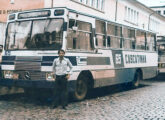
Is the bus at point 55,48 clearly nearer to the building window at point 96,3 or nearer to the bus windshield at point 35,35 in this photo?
the bus windshield at point 35,35

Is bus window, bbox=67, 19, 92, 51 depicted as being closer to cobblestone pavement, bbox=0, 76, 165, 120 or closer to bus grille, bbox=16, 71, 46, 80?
bus grille, bbox=16, 71, 46, 80

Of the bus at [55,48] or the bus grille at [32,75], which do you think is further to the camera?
the bus at [55,48]

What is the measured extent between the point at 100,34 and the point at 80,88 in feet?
7.94

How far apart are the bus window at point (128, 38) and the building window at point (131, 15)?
17.4 m

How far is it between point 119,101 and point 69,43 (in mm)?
2822

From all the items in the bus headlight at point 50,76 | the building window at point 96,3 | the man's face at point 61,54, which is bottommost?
the bus headlight at point 50,76

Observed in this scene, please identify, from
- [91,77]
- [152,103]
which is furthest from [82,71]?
[152,103]

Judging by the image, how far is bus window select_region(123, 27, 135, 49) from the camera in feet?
47.4

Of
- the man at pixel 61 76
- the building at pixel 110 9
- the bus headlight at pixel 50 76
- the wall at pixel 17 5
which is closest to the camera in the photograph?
the man at pixel 61 76

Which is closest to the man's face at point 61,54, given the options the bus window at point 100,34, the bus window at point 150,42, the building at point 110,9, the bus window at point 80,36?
the bus window at point 80,36

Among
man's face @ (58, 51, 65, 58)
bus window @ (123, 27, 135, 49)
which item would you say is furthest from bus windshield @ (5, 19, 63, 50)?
bus window @ (123, 27, 135, 49)

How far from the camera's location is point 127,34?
1473cm

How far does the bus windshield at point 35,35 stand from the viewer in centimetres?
987

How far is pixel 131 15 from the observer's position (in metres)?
34.2
